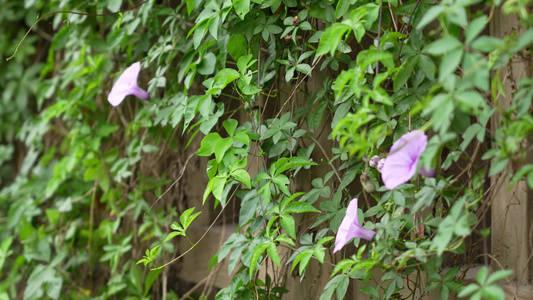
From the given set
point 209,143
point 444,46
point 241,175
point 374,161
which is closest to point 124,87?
point 209,143

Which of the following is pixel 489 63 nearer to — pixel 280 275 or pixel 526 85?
pixel 526 85

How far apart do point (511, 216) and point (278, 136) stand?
1.56 feet

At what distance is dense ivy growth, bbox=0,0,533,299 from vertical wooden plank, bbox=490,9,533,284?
40 millimetres

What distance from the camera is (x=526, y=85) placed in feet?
2.30

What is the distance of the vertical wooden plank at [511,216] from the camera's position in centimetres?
94

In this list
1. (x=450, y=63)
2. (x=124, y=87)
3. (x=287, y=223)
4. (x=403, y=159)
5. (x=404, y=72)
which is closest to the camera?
(x=450, y=63)

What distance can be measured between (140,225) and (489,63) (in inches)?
50.3

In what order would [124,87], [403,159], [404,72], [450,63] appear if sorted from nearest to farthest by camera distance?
[450,63]
[403,159]
[404,72]
[124,87]

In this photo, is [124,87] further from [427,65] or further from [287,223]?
[427,65]

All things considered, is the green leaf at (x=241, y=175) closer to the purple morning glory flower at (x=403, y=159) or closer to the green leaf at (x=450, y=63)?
the purple morning glory flower at (x=403, y=159)

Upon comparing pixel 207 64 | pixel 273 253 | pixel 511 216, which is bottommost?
pixel 511 216

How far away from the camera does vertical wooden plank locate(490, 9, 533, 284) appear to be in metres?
0.94

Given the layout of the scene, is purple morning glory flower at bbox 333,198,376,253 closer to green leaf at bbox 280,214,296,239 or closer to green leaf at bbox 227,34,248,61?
green leaf at bbox 280,214,296,239

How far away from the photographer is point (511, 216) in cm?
97
